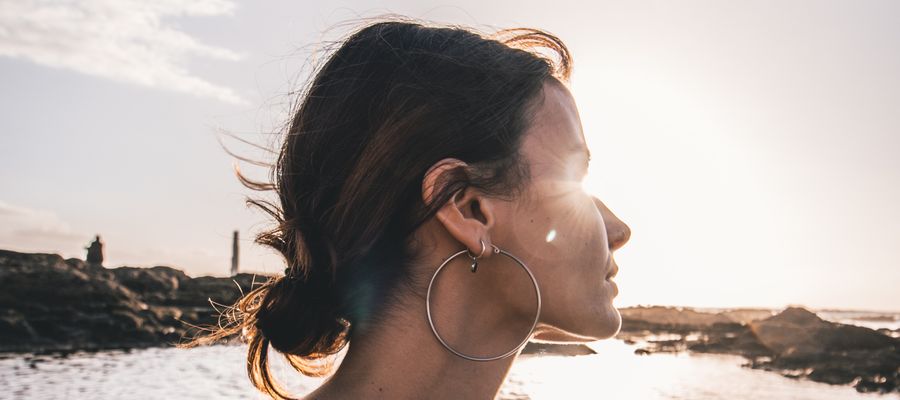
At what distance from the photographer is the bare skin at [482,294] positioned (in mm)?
1600

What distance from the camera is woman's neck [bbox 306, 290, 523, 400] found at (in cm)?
160

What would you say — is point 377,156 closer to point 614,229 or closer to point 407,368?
point 407,368

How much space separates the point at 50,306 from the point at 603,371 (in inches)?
654

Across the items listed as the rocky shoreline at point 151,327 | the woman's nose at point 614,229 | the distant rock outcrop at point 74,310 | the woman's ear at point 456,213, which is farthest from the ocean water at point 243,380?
the woman's ear at point 456,213

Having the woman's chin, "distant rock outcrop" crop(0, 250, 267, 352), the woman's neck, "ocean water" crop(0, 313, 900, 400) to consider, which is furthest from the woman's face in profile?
"distant rock outcrop" crop(0, 250, 267, 352)

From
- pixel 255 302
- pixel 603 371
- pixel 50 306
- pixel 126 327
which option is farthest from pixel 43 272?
pixel 255 302

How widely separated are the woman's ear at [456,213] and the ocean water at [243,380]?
10197mm

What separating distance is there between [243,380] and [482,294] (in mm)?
14643

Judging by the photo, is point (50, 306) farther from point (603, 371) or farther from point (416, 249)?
point (416, 249)

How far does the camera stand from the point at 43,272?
22.6 m

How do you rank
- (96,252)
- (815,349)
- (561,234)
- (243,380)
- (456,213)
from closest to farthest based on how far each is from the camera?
(456,213) < (561,234) < (243,380) < (815,349) < (96,252)

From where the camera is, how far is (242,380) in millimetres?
15117

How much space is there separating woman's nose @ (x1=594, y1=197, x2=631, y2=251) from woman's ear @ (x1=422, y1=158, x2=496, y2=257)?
424 millimetres

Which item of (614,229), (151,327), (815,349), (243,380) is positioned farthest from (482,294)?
(151,327)
